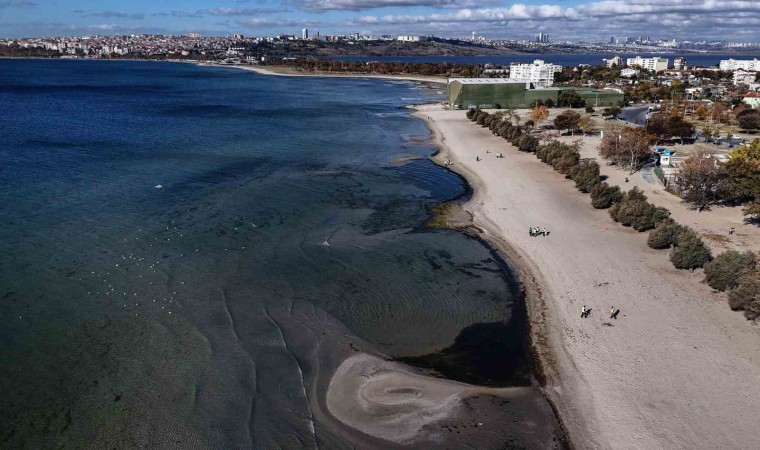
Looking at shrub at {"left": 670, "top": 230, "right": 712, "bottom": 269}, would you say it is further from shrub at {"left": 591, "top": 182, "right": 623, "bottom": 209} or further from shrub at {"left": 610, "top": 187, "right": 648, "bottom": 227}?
shrub at {"left": 591, "top": 182, "right": 623, "bottom": 209}

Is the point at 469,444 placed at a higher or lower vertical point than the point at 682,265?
lower

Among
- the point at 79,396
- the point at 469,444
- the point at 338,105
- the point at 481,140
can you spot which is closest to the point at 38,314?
the point at 79,396

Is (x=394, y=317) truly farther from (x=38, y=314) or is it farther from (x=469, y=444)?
(x=38, y=314)

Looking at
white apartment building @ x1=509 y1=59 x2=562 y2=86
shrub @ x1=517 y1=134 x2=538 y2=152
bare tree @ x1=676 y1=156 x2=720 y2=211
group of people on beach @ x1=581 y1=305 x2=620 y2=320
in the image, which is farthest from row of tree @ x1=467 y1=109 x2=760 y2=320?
white apartment building @ x1=509 y1=59 x2=562 y2=86

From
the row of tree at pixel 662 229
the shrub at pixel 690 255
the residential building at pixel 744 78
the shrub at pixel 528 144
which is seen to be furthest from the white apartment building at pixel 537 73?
the shrub at pixel 690 255

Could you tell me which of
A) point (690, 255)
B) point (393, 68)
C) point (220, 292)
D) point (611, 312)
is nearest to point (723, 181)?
point (690, 255)

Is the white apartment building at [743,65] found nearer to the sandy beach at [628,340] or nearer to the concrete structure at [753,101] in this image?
the concrete structure at [753,101]
